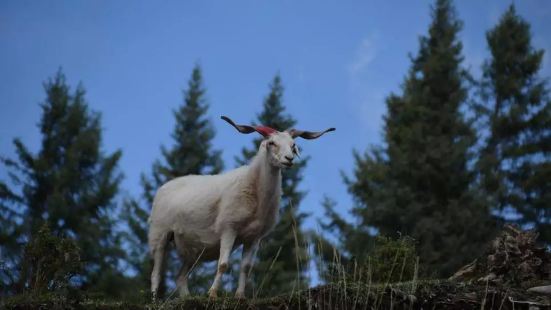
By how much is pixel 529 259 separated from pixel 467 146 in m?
17.7

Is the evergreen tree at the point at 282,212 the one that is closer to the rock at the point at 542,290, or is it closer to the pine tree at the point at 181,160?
the pine tree at the point at 181,160

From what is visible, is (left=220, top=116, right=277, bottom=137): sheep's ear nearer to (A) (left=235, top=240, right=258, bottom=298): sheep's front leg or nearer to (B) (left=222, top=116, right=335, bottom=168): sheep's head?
(B) (left=222, top=116, right=335, bottom=168): sheep's head

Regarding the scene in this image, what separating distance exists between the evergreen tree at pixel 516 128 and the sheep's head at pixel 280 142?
55.2ft

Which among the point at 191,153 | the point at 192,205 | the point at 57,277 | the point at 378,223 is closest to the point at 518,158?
the point at 378,223

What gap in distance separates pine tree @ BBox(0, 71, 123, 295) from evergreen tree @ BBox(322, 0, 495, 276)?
9.07 meters

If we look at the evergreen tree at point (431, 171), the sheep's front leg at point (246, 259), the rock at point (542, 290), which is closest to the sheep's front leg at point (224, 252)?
the sheep's front leg at point (246, 259)

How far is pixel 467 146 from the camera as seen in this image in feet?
88.0

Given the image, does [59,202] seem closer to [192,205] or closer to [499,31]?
[192,205]

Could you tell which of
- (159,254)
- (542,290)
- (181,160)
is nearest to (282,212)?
(181,160)

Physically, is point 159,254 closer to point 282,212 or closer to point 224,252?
point 224,252

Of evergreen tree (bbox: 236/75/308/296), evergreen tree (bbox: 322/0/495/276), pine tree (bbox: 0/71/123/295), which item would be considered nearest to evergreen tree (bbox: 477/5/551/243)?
evergreen tree (bbox: 322/0/495/276)

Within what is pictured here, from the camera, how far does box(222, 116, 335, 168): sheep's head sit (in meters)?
9.77

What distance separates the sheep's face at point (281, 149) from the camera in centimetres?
973

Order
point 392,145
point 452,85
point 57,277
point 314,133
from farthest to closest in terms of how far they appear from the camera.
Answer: point 452,85, point 392,145, point 314,133, point 57,277
